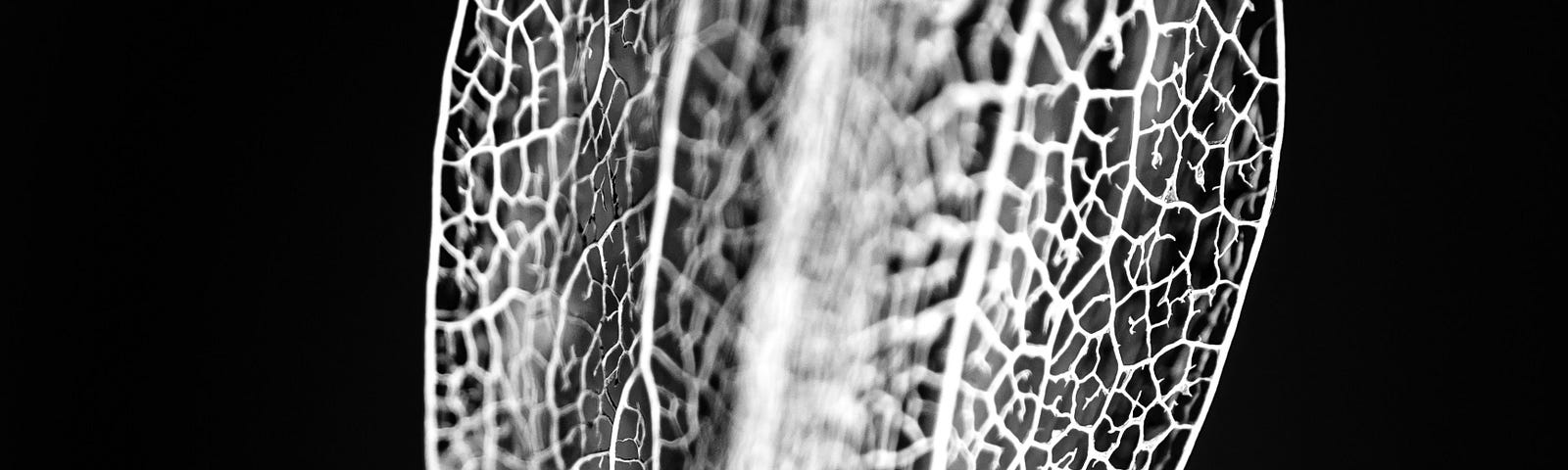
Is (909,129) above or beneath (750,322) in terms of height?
above

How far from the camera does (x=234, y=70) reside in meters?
0.73

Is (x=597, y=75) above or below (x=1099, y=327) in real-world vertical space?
above

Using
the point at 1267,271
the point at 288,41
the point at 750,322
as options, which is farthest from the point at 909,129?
the point at 288,41

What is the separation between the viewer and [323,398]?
2.48ft

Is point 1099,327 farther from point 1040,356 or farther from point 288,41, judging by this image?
point 288,41

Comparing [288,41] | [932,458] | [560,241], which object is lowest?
[932,458]

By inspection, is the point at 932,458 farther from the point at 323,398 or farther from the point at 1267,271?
the point at 323,398

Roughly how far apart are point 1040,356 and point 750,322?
6.7 inches

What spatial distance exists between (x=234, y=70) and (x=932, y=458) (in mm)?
480

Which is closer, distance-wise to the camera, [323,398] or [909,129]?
[909,129]

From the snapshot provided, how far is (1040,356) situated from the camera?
2.28ft

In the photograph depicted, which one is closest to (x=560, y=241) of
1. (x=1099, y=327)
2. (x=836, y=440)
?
(x=836, y=440)

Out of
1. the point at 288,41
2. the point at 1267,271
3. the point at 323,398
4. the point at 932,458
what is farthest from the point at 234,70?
the point at 1267,271

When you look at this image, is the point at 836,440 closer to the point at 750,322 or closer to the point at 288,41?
the point at 750,322
